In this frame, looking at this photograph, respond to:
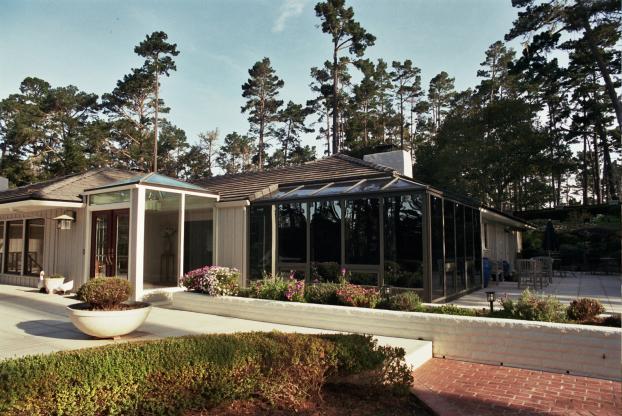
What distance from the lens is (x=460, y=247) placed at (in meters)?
9.59

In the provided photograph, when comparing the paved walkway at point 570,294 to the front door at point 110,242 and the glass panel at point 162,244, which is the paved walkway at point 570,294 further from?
the front door at point 110,242

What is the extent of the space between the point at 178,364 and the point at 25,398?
1.07 meters

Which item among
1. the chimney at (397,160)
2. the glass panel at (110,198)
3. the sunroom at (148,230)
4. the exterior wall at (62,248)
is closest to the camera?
the sunroom at (148,230)

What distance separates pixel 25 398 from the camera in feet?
9.30

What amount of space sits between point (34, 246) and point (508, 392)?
14.1m

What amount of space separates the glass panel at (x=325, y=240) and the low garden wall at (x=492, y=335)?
167 centimetres

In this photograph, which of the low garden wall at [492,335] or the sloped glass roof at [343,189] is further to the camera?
the sloped glass roof at [343,189]

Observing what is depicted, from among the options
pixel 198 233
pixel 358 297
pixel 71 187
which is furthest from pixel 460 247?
pixel 71 187

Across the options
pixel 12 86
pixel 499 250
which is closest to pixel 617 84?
pixel 499 250

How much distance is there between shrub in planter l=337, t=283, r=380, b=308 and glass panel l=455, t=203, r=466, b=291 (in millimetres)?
3036

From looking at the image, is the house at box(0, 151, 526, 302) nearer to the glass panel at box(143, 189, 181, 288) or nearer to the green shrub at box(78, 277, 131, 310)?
the glass panel at box(143, 189, 181, 288)

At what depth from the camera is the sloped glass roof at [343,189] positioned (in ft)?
27.4

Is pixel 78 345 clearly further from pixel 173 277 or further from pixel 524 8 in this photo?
pixel 524 8

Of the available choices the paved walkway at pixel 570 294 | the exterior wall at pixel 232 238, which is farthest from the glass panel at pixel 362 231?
the exterior wall at pixel 232 238
